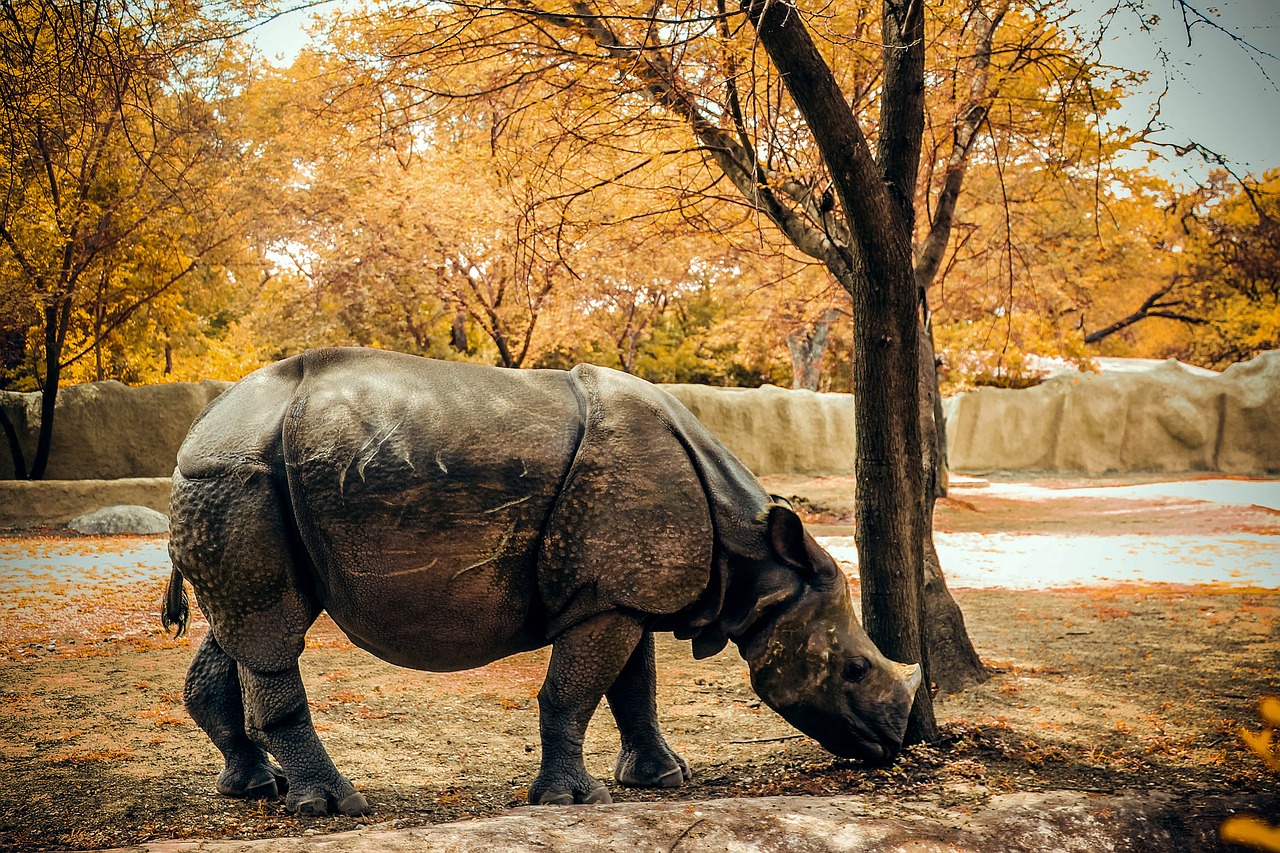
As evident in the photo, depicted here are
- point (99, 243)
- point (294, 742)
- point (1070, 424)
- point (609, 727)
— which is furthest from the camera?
point (1070, 424)

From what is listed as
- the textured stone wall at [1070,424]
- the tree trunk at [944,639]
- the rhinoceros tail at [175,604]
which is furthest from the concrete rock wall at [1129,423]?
the rhinoceros tail at [175,604]

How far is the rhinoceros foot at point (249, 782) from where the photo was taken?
459 cm

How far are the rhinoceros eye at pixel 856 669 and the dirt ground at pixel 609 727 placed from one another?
465 millimetres

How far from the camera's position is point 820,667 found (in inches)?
182

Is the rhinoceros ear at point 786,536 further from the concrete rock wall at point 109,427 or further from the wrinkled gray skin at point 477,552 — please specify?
the concrete rock wall at point 109,427

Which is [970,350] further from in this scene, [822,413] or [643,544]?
[643,544]

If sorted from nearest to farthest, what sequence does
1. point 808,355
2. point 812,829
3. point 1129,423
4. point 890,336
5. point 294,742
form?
point 812,829
point 294,742
point 890,336
point 1129,423
point 808,355

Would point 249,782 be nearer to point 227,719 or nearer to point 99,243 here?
point 227,719

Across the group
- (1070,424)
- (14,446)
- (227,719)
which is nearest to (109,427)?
(14,446)

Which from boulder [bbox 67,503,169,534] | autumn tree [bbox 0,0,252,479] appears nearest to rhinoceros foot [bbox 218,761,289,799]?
autumn tree [bbox 0,0,252,479]

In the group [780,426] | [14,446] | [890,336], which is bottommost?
[14,446]

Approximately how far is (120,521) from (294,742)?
12.0 meters

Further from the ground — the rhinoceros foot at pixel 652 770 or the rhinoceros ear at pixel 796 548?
the rhinoceros ear at pixel 796 548

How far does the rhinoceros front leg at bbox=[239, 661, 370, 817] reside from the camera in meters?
4.28
